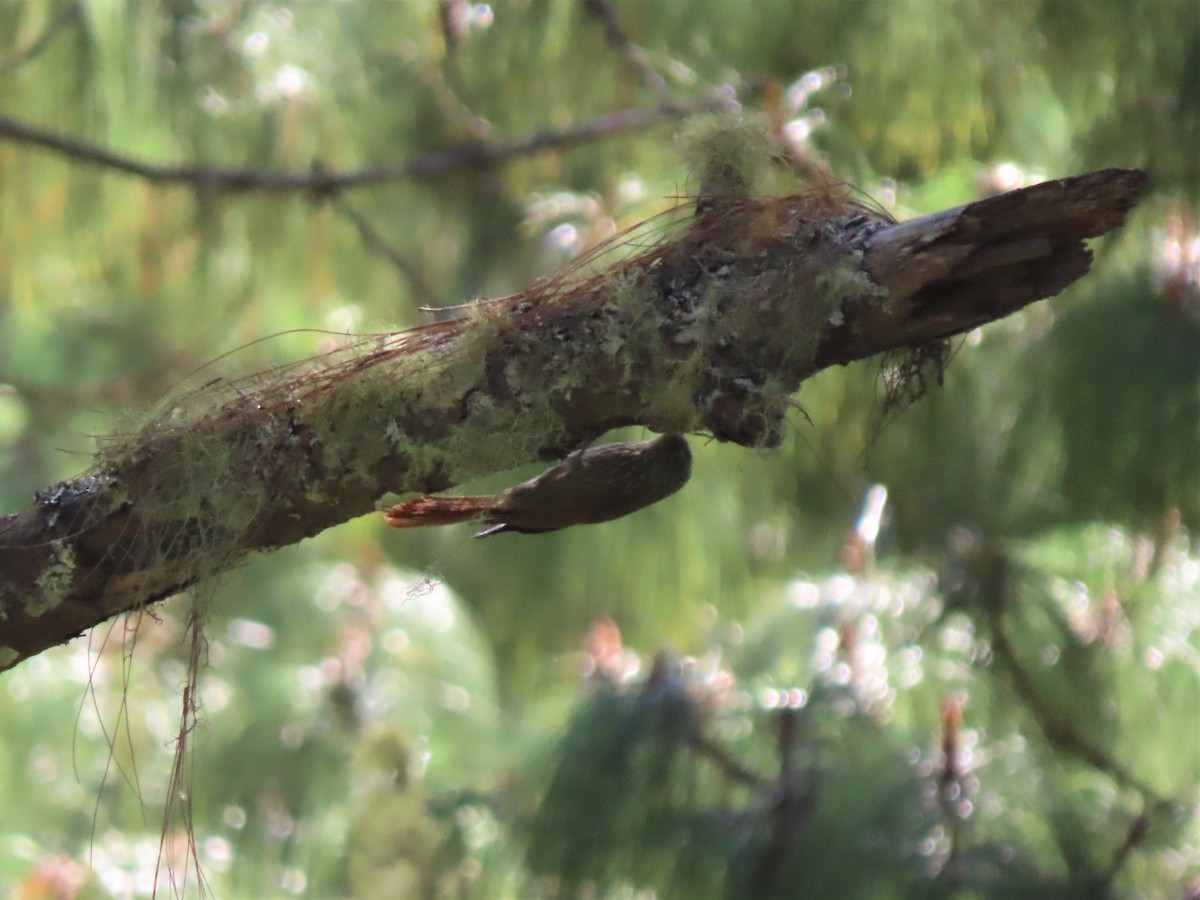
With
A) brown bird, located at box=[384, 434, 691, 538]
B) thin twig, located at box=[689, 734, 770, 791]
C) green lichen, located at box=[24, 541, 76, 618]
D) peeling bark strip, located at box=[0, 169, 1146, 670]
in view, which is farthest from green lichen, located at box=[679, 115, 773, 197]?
thin twig, located at box=[689, 734, 770, 791]

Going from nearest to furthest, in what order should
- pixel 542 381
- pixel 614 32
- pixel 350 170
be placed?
pixel 542 381
pixel 614 32
pixel 350 170

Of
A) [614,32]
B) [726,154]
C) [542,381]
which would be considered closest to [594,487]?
[542,381]

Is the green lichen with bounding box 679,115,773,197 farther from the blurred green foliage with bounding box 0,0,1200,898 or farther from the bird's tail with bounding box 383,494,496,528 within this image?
the bird's tail with bounding box 383,494,496,528


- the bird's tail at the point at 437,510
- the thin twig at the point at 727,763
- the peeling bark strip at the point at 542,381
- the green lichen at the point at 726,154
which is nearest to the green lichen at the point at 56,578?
the peeling bark strip at the point at 542,381

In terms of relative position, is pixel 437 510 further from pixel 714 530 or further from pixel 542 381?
pixel 714 530

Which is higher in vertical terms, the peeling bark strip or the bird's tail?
the peeling bark strip

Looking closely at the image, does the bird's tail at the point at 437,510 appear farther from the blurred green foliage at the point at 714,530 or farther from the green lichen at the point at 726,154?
the green lichen at the point at 726,154
